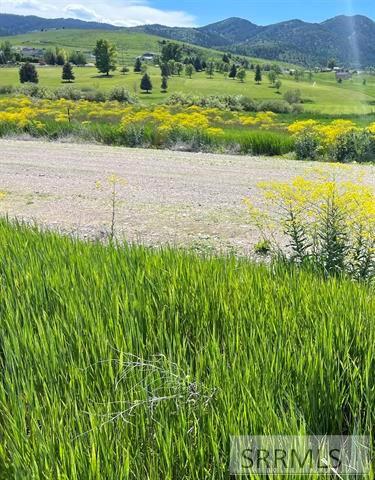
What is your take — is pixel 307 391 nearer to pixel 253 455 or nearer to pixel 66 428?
pixel 253 455

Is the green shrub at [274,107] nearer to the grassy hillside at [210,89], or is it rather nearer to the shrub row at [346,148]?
the grassy hillside at [210,89]

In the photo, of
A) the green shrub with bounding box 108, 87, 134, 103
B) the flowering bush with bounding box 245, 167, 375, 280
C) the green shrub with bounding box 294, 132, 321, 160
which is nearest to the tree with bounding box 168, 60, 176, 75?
the green shrub with bounding box 108, 87, 134, 103

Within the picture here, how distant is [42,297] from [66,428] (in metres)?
1.44

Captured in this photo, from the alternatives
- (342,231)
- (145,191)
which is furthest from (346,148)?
(342,231)

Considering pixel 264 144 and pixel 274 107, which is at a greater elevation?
pixel 274 107

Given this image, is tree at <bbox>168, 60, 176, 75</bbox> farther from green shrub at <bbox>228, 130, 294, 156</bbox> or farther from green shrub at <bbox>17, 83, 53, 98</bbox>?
green shrub at <bbox>228, 130, 294, 156</bbox>

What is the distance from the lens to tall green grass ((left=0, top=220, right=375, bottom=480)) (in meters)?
Result: 1.66

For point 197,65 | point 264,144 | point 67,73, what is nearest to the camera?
point 264,144

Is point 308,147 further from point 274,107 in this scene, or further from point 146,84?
point 146,84

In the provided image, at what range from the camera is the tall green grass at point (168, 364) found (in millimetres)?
1660

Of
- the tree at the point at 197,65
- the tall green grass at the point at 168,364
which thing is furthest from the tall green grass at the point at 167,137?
the tree at the point at 197,65

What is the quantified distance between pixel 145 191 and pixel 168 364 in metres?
9.60

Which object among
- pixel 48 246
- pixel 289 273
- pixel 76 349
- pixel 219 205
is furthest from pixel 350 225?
pixel 219 205

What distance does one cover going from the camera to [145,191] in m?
11.7
